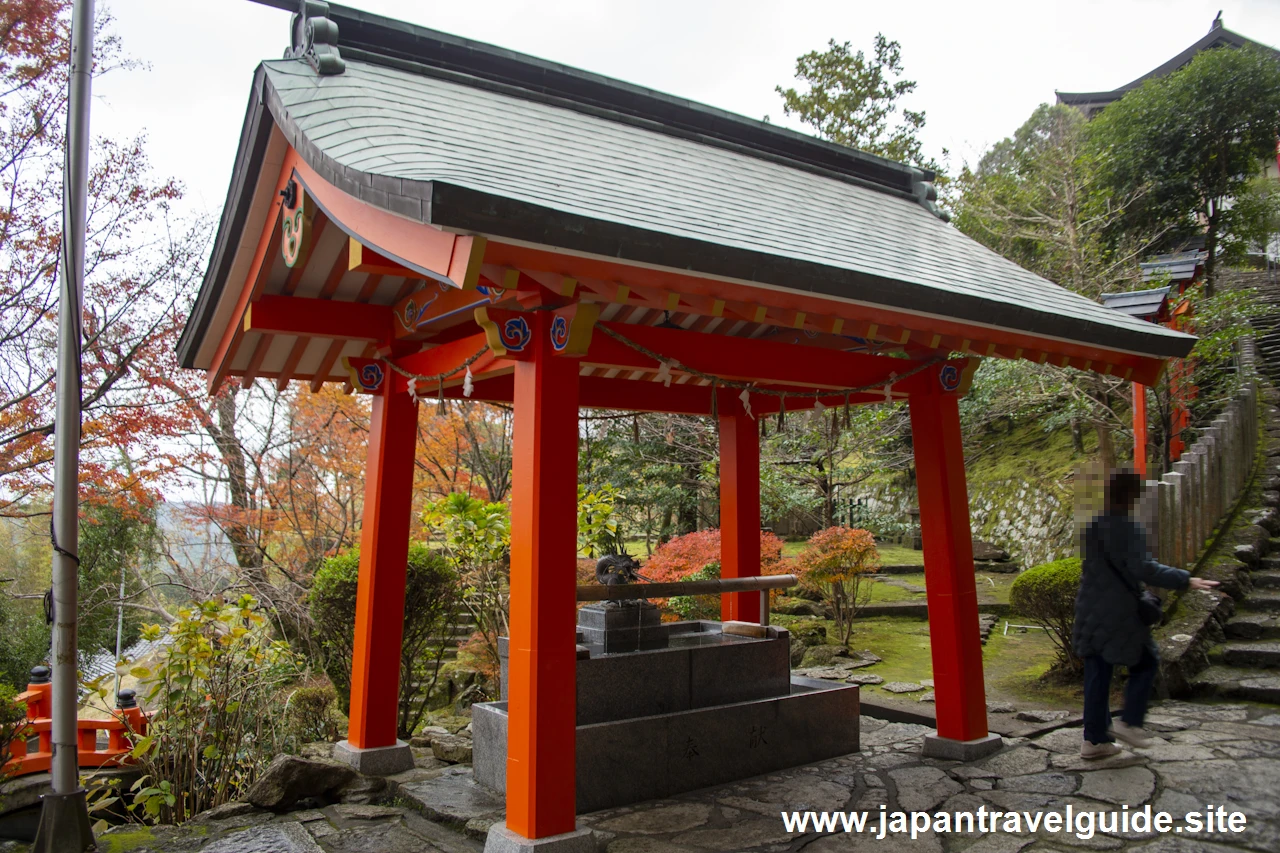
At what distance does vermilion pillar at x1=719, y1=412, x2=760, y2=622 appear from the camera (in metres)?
6.60

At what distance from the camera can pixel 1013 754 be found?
5.10m

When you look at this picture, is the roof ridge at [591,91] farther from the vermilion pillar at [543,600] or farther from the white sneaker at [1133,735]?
the white sneaker at [1133,735]

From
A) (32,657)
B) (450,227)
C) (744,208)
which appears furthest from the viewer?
(32,657)

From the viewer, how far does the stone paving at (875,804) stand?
385 centimetres

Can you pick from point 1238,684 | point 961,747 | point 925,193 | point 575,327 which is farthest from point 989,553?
point 575,327

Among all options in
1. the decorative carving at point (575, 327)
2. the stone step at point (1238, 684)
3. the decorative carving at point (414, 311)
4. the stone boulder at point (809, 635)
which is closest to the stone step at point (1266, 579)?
the stone step at point (1238, 684)

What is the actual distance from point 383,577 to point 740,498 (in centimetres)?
288

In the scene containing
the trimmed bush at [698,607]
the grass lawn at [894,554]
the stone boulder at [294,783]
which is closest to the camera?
the stone boulder at [294,783]

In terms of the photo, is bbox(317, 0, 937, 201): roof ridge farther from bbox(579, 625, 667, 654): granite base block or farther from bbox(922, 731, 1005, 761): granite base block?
bbox(922, 731, 1005, 761): granite base block

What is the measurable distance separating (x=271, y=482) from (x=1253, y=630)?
12.1m

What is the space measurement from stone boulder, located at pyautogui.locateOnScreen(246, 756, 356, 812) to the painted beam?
2.64m

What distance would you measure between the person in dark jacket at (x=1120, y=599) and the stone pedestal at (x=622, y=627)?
2.51 metres

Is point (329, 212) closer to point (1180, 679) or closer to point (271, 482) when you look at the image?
point (1180, 679)

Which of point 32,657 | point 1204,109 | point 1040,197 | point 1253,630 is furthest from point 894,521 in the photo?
point 32,657
